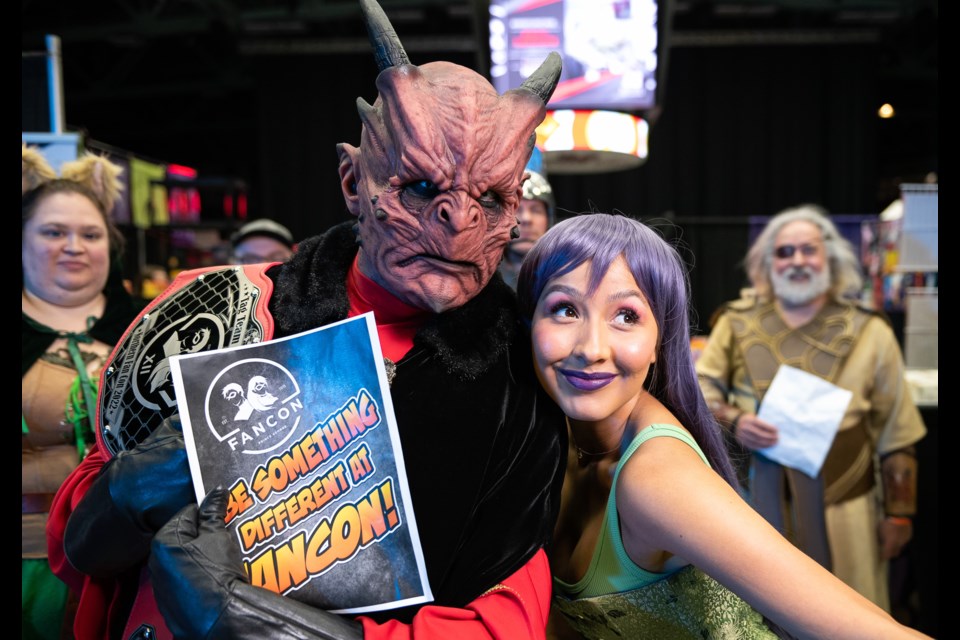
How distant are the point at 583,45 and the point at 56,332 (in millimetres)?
2857

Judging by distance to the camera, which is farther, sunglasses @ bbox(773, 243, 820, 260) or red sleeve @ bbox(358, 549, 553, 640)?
sunglasses @ bbox(773, 243, 820, 260)

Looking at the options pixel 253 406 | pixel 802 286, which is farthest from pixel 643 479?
pixel 802 286

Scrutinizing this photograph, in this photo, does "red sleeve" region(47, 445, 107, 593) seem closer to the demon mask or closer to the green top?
the demon mask

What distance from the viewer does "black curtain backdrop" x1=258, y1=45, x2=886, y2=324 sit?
9.32 meters

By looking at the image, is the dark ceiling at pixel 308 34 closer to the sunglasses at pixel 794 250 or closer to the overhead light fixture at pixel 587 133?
the overhead light fixture at pixel 587 133

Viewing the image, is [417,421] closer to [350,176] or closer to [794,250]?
[350,176]

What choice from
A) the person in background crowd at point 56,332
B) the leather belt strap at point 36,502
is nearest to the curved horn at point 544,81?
the person in background crowd at point 56,332

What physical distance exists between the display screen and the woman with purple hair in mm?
2656

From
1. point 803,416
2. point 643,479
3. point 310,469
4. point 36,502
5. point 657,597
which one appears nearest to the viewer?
point 310,469

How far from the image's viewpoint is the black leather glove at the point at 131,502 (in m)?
1.13

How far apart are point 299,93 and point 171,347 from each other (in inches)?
355

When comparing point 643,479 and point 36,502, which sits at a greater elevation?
point 643,479

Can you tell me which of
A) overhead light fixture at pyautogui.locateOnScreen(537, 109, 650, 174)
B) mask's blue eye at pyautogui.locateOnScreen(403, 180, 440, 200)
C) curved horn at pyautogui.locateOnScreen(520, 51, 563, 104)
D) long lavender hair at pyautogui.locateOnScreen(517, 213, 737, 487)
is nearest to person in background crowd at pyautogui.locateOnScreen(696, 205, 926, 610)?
overhead light fixture at pyautogui.locateOnScreen(537, 109, 650, 174)

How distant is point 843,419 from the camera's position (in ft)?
10.9
